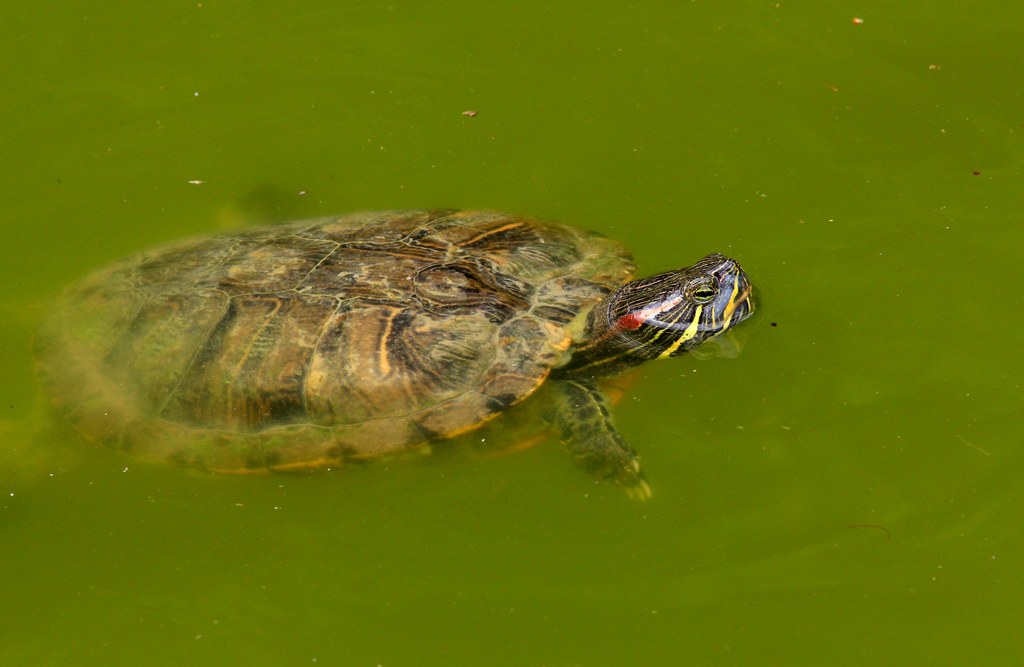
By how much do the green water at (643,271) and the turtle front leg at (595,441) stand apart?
0.11m

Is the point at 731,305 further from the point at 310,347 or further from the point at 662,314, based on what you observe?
the point at 310,347

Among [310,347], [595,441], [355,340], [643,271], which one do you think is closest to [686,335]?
[643,271]

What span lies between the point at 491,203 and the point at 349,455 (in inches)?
88.2

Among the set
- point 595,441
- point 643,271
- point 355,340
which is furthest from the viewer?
point 643,271

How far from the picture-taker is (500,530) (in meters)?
4.27

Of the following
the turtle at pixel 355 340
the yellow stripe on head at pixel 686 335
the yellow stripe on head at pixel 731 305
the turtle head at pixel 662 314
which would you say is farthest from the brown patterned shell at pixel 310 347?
the yellow stripe on head at pixel 731 305

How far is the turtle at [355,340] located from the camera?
423 centimetres

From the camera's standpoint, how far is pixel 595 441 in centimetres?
442

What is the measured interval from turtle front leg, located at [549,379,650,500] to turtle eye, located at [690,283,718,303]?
75 centimetres

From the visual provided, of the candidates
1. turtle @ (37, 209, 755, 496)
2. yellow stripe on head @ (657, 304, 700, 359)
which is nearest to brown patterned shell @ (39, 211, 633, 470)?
turtle @ (37, 209, 755, 496)

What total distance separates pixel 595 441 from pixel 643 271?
55.9 inches

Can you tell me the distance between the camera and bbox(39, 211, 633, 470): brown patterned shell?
4.22 meters

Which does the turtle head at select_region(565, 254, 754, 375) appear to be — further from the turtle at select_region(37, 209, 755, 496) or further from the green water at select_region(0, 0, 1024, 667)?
the green water at select_region(0, 0, 1024, 667)

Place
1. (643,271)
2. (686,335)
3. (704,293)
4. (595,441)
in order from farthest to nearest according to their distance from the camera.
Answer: (643,271), (686,335), (704,293), (595,441)
